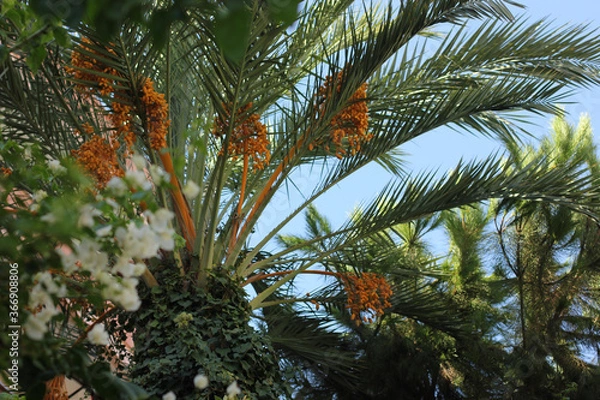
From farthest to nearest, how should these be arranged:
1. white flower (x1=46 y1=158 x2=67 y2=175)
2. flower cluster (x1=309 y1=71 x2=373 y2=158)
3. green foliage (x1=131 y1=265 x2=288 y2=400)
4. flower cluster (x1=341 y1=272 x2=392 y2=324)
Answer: flower cluster (x1=341 y1=272 x2=392 y2=324) < flower cluster (x1=309 y1=71 x2=373 y2=158) < green foliage (x1=131 y1=265 x2=288 y2=400) < white flower (x1=46 y1=158 x2=67 y2=175)

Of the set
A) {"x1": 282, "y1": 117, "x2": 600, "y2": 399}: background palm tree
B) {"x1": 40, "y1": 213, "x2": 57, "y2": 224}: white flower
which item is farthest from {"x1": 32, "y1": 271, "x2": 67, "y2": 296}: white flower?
{"x1": 282, "y1": 117, "x2": 600, "y2": 399}: background palm tree

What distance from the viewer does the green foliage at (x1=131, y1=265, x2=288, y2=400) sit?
4.21 metres

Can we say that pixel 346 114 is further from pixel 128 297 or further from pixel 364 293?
pixel 128 297

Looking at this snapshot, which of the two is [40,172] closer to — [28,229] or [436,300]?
[28,229]

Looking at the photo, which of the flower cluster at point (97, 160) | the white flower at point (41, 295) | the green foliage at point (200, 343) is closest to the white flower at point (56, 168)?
the white flower at point (41, 295)

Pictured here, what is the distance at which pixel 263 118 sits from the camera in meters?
6.40

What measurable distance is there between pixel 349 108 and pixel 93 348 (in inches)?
96.8

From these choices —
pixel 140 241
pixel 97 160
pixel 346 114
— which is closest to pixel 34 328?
pixel 140 241

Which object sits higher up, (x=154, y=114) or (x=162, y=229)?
(x=154, y=114)

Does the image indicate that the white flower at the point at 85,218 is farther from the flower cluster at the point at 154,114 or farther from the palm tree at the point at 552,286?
the palm tree at the point at 552,286

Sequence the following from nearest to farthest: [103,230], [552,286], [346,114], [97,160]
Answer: [103,230], [97,160], [346,114], [552,286]

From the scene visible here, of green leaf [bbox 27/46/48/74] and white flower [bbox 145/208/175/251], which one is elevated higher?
green leaf [bbox 27/46/48/74]

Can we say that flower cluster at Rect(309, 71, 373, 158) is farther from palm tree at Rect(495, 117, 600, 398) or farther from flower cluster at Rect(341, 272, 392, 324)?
palm tree at Rect(495, 117, 600, 398)

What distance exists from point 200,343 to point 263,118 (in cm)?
261
